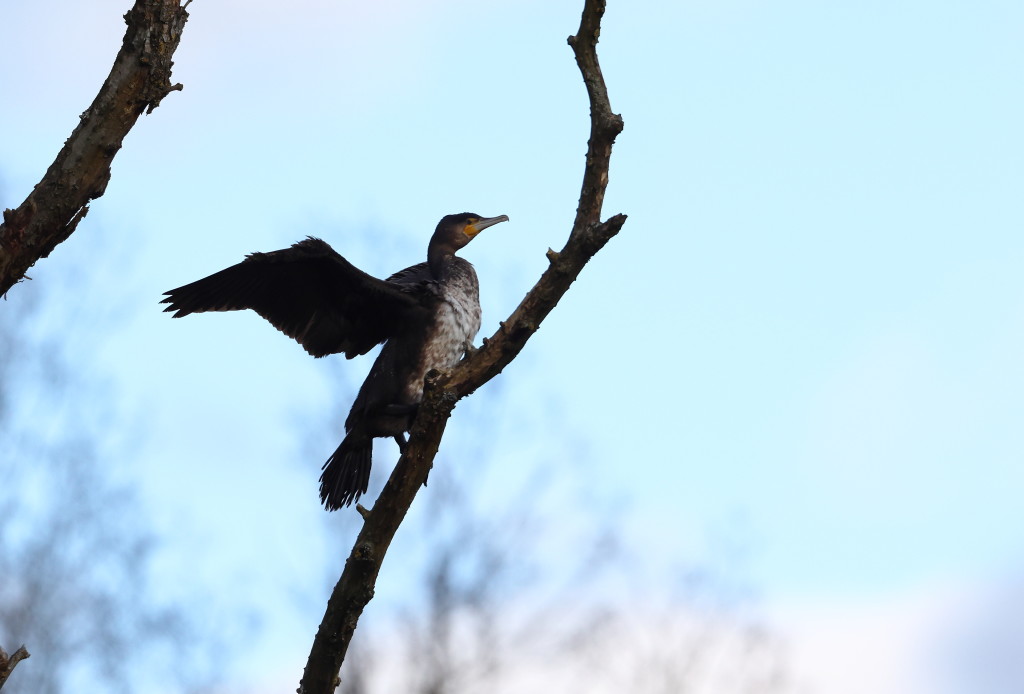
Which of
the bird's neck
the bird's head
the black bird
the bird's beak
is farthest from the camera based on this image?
the bird's beak

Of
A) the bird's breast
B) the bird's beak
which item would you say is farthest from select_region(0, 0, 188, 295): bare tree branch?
the bird's beak

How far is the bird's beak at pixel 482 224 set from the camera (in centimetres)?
623

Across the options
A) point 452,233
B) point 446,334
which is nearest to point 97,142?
point 446,334

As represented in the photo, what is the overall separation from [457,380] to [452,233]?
231cm

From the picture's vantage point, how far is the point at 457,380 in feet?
12.9

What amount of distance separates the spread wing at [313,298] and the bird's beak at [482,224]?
664 millimetres

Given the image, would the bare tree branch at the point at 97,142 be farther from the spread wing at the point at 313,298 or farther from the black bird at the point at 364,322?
the black bird at the point at 364,322

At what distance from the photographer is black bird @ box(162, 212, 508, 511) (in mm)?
5461

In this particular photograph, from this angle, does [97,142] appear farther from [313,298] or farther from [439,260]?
[439,260]

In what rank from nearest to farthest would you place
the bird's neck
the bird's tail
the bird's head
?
the bird's tail < the bird's neck < the bird's head

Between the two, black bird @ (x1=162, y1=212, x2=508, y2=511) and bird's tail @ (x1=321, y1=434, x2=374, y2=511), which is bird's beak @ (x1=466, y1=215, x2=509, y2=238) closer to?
black bird @ (x1=162, y1=212, x2=508, y2=511)

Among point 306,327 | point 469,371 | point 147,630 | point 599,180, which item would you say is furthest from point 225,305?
point 147,630

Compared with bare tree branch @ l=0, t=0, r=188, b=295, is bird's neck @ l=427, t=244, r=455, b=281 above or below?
above

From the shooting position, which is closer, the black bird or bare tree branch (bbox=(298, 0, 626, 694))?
bare tree branch (bbox=(298, 0, 626, 694))
